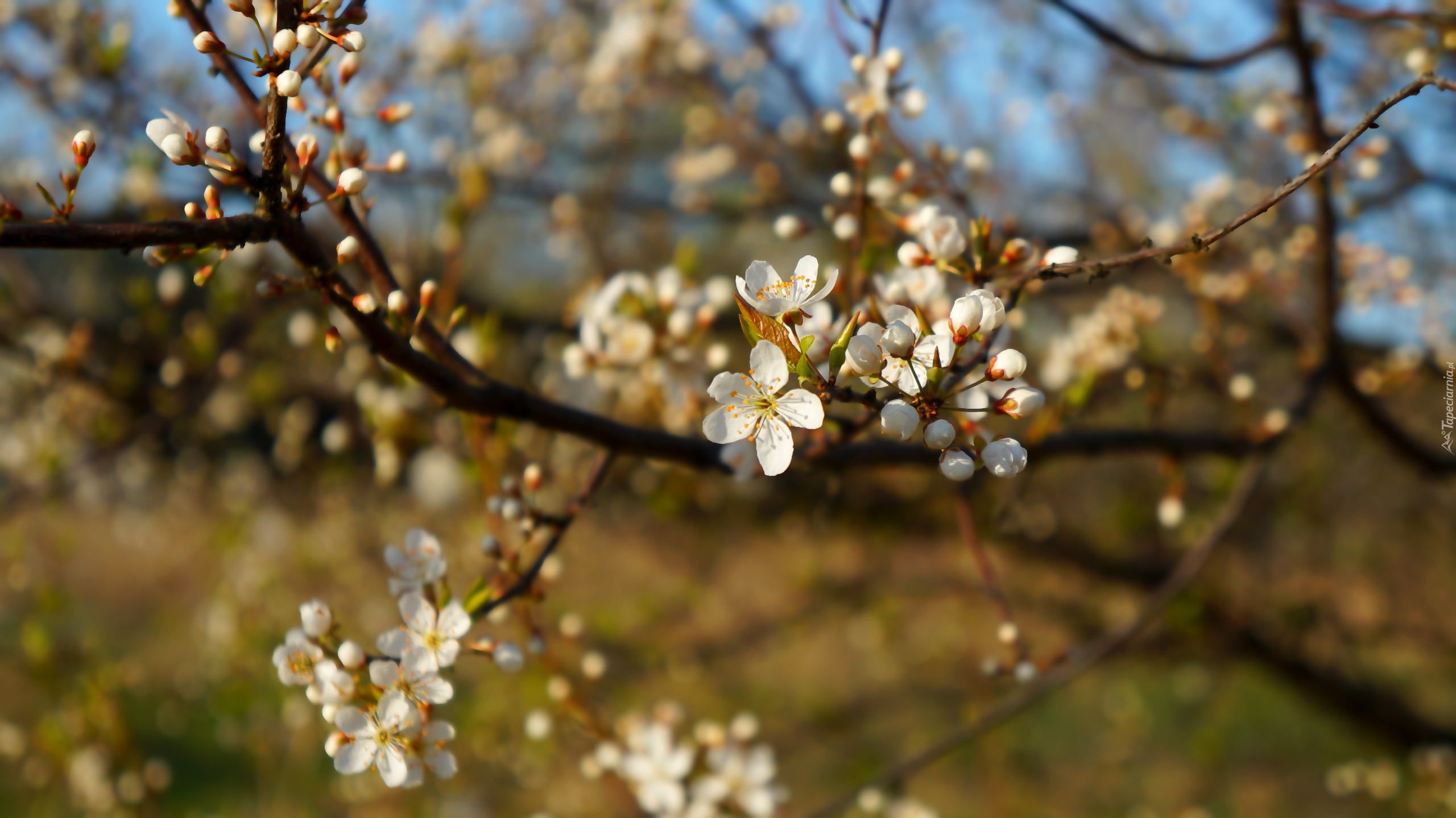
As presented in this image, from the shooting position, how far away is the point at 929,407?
84cm

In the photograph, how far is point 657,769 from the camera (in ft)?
5.66

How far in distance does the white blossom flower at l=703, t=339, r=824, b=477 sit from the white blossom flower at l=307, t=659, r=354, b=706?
22.0 inches

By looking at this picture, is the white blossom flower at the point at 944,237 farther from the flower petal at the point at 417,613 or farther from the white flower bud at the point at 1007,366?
the flower petal at the point at 417,613

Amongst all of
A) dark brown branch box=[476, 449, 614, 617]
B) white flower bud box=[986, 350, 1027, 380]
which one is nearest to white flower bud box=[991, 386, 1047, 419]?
white flower bud box=[986, 350, 1027, 380]

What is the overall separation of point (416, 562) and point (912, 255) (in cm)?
81

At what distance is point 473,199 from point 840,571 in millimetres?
3313

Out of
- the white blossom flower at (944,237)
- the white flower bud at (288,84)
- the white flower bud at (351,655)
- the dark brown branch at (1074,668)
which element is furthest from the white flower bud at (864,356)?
the dark brown branch at (1074,668)

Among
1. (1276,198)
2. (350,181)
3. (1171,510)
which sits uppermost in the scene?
(350,181)

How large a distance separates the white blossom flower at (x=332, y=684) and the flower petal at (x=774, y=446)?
23.1 inches

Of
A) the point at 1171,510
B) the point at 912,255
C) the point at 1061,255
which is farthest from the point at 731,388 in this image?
the point at 1171,510

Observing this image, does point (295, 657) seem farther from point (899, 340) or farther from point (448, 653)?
point (899, 340)

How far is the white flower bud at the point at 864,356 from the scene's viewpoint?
789mm

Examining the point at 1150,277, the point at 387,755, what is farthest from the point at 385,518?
the point at 1150,277

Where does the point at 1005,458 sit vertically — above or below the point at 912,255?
below
